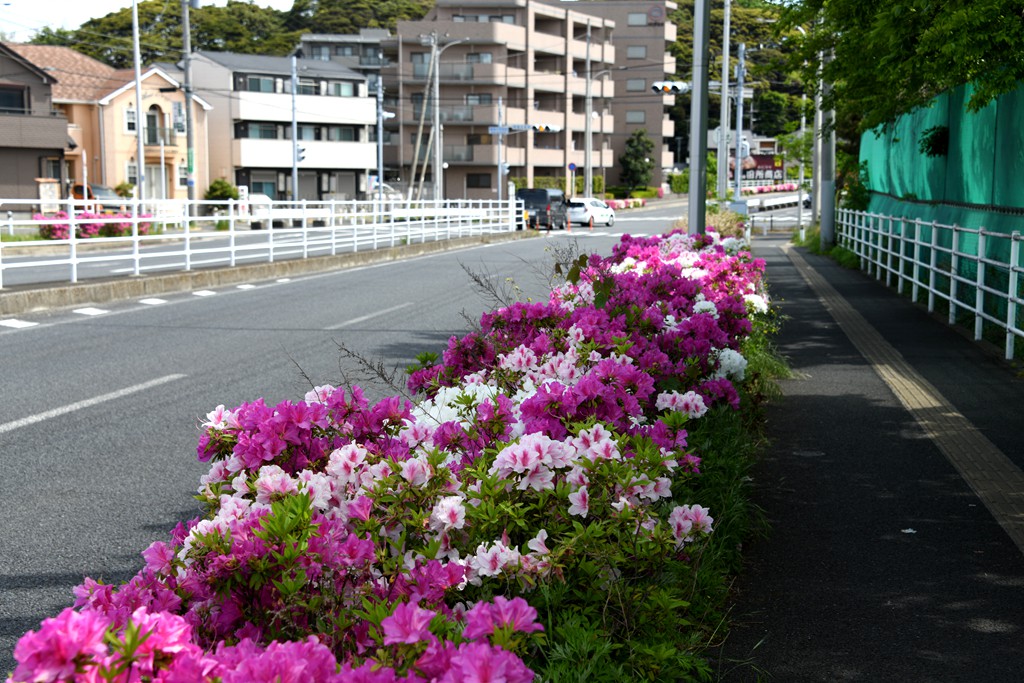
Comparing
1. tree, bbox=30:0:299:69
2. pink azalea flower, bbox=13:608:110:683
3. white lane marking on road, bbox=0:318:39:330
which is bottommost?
white lane marking on road, bbox=0:318:39:330

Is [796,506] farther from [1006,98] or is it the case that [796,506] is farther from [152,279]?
[152,279]

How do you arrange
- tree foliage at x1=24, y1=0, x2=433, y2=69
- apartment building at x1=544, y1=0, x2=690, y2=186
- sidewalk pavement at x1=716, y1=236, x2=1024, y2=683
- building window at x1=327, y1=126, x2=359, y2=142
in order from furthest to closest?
apartment building at x1=544, y1=0, x2=690, y2=186, tree foliage at x1=24, y1=0, x2=433, y2=69, building window at x1=327, y1=126, x2=359, y2=142, sidewalk pavement at x1=716, y1=236, x2=1024, y2=683

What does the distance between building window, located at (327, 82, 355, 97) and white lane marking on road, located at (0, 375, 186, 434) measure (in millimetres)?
65252

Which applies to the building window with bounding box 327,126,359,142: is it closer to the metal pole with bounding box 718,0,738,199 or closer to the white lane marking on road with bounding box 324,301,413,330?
the metal pole with bounding box 718,0,738,199

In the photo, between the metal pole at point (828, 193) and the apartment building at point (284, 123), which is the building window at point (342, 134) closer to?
the apartment building at point (284, 123)

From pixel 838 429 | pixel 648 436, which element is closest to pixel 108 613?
pixel 648 436

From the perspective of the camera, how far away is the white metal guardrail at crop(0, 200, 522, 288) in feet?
68.2

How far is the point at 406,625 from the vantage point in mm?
2299

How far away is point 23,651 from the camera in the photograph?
1.91 metres

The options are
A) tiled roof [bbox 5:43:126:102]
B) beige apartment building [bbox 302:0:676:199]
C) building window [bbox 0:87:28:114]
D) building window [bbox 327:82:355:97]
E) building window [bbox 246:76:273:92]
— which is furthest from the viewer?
beige apartment building [bbox 302:0:676:199]

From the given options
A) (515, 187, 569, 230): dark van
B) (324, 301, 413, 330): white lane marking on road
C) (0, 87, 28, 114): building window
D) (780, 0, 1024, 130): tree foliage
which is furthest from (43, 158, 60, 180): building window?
(780, 0, 1024, 130): tree foliage

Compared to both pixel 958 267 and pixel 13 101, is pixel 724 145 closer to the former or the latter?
pixel 958 267

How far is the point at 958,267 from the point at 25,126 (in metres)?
45.4

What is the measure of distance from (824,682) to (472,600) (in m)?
1.20
